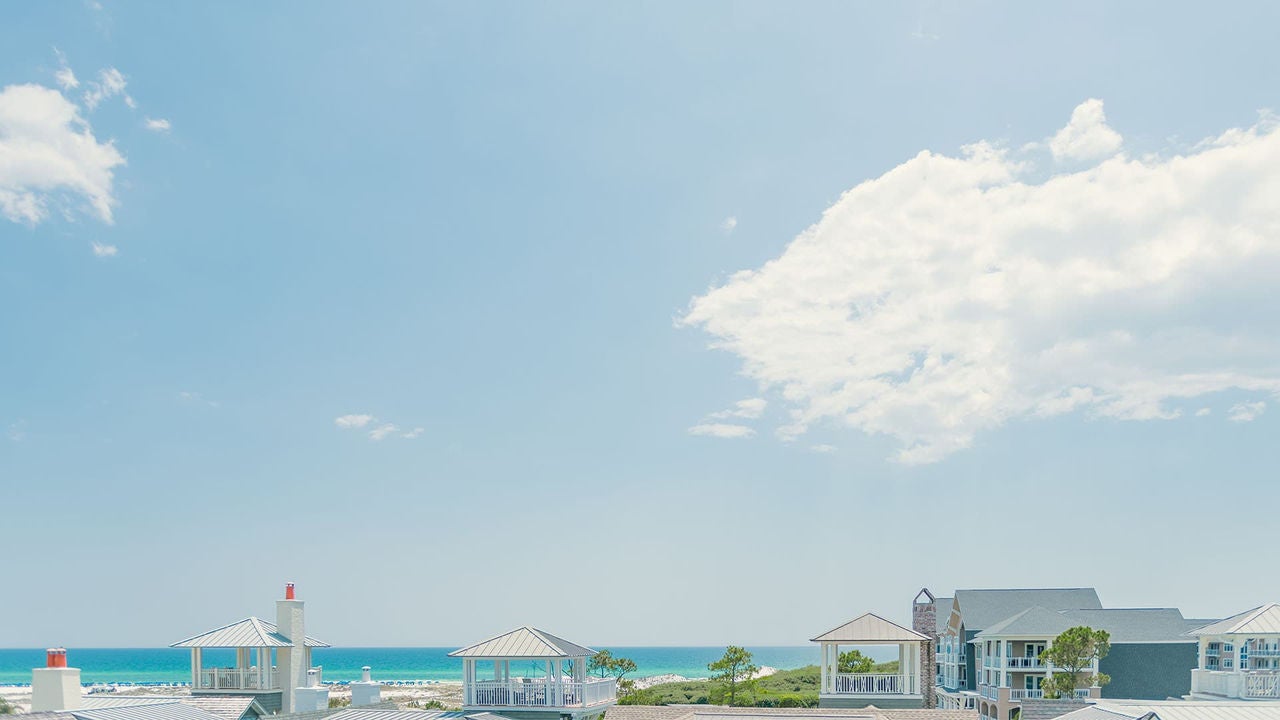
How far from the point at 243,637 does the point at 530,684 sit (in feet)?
29.9

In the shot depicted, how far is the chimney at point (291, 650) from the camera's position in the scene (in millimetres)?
29328

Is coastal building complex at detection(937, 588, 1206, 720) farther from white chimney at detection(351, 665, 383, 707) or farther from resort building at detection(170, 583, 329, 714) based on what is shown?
resort building at detection(170, 583, 329, 714)

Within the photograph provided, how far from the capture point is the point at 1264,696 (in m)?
31.9

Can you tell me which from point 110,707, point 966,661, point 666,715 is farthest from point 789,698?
point 110,707

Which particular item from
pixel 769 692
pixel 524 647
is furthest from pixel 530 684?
pixel 769 692

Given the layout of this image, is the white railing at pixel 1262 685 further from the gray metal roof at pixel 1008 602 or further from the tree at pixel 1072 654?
the gray metal roof at pixel 1008 602

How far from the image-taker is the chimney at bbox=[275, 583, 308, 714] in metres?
29.3

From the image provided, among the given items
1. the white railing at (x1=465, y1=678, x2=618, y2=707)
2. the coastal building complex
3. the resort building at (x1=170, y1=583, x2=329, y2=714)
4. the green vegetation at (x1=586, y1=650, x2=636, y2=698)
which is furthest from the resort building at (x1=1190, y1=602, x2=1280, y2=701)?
the resort building at (x1=170, y1=583, x2=329, y2=714)

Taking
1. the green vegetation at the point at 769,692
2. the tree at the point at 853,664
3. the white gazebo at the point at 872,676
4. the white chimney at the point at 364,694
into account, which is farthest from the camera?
the green vegetation at the point at 769,692

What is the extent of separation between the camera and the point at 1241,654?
117 ft

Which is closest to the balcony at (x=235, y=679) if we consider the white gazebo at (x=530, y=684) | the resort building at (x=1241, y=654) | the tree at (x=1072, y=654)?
the white gazebo at (x=530, y=684)

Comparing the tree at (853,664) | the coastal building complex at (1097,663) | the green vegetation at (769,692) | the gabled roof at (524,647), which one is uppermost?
the gabled roof at (524,647)

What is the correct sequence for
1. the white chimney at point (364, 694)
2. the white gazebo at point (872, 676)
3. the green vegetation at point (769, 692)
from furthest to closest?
the green vegetation at point (769, 692) → the white gazebo at point (872, 676) → the white chimney at point (364, 694)

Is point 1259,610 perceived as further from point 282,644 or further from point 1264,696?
point 282,644
